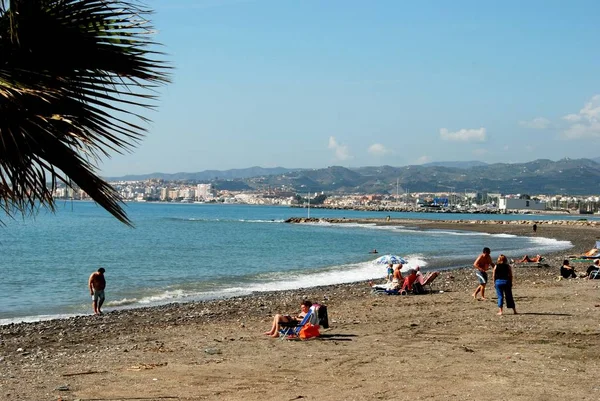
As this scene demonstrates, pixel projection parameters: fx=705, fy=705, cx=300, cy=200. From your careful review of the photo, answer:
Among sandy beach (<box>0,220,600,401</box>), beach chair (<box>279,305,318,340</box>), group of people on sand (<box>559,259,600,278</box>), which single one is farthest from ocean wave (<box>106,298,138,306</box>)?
group of people on sand (<box>559,259,600,278</box>)

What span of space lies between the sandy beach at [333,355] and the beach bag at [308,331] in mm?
263

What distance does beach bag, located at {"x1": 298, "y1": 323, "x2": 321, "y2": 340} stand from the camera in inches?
501

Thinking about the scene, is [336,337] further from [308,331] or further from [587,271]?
[587,271]

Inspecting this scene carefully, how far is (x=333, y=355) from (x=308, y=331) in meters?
1.77

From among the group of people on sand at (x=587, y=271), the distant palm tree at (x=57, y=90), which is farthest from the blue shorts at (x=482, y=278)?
the distant palm tree at (x=57, y=90)

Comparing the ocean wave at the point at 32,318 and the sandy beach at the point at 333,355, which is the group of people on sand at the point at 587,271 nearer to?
the sandy beach at the point at 333,355

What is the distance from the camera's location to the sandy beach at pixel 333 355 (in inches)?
343

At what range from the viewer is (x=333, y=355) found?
1105 centimetres

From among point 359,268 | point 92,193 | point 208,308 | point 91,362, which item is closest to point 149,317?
point 208,308

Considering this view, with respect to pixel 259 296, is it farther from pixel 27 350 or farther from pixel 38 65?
pixel 38 65

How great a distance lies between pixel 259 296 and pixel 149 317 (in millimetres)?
5509

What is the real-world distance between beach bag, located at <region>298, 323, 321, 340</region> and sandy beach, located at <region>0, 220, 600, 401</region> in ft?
0.86

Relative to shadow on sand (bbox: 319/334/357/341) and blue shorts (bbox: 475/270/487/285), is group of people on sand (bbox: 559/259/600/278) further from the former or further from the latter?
shadow on sand (bbox: 319/334/357/341)

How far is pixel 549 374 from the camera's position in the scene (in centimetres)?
923
